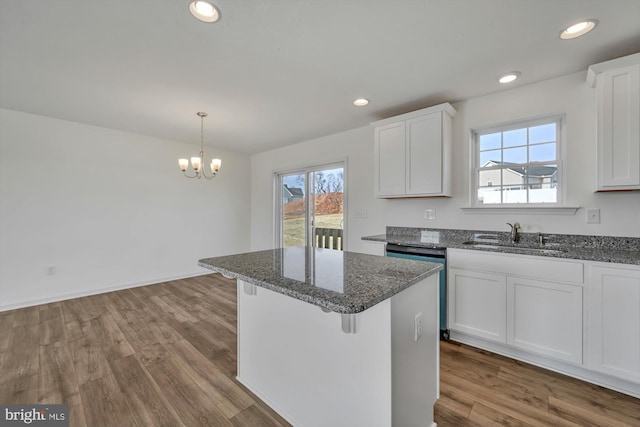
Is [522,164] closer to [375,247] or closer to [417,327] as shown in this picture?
[375,247]

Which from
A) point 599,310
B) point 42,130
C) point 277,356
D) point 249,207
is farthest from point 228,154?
point 599,310

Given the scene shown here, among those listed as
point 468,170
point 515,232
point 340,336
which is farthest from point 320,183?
point 340,336

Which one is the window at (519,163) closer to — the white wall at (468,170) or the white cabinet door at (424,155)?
the white wall at (468,170)

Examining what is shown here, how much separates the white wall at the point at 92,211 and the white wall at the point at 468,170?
2564 mm

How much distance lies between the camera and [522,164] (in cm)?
268

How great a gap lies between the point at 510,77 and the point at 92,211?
528 cm

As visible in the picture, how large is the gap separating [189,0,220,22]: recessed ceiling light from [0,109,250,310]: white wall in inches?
130

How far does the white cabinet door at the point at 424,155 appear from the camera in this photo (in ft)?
9.23

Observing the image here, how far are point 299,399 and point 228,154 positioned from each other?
474cm

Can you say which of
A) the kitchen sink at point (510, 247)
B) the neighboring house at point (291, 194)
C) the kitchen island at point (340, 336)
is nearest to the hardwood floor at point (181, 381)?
the kitchen island at point (340, 336)

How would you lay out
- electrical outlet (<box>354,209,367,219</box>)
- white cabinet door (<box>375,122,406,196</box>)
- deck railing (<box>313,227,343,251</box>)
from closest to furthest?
white cabinet door (<box>375,122,406,196</box>), electrical outlet (<box>354,209,367,219</box>), deck railing (<box>313,227,343,251</box>)

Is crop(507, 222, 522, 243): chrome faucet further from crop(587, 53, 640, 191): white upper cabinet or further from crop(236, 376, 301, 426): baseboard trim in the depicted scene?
crop(236, 376, 301, 426): baseboard trim

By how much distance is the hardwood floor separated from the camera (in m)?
1.63

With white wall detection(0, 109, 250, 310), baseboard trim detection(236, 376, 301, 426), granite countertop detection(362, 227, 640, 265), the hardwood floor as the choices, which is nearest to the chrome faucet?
granite countertop detection(362, 227, 640, 265)
